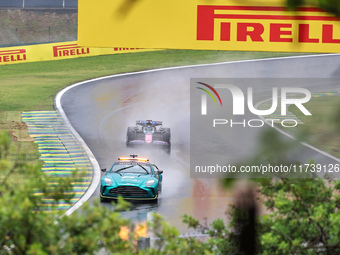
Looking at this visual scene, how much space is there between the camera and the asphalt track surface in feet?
67.8

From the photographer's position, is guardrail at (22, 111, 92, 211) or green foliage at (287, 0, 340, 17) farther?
guardrail at (22, 111, 92, 211)

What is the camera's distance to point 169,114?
3425cm

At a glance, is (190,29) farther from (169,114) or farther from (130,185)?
(169,114)

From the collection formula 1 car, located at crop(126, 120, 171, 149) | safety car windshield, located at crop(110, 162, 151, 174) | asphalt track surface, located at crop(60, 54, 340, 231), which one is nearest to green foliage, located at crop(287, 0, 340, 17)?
asphalt track surface, located at crop(60, 54, 340, 231)

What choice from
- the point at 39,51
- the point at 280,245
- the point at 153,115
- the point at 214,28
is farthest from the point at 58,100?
the point at 280,245

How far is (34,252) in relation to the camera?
13.1 feet

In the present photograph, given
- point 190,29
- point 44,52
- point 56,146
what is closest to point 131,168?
point 190,29

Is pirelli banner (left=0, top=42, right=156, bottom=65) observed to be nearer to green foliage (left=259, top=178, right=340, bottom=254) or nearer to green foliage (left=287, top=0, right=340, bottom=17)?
green foliage (left=259, top=178, right=340, bottom=254)

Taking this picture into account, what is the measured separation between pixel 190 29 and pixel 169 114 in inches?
762

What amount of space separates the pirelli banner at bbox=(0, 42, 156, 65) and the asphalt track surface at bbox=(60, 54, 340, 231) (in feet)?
26.4

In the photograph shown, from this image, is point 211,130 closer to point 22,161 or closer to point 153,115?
point 153,115

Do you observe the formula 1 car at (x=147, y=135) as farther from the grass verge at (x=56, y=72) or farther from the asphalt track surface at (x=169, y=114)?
the grass verge at (x=56, y=72)

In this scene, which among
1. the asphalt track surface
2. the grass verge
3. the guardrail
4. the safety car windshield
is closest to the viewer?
the asphalt track surface

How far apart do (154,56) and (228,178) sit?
50065 millimetres
